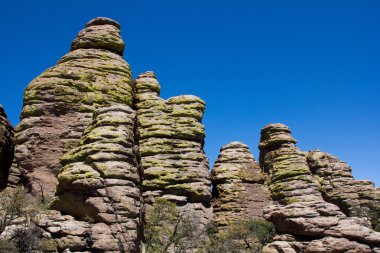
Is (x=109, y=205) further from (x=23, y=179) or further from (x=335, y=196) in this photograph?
(x=335, y=196)

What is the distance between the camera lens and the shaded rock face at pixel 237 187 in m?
51.2

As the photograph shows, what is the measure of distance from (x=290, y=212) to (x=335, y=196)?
97.1 ft

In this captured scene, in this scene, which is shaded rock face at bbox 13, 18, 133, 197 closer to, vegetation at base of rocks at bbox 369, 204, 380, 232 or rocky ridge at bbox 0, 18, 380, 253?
rocky ridge at bbox 0, 18, 380, 253

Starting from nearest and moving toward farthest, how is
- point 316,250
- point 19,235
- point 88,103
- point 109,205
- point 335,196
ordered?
point 19,235
point 109,205
point 316,250
point 88,103
point 335,196

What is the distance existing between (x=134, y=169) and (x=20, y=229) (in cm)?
927

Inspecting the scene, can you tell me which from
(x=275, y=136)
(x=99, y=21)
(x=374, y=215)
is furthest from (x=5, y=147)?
(x=374, y=215)

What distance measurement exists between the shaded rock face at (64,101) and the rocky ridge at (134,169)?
4.7 inches

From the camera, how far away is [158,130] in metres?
49.2

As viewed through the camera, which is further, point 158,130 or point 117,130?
point 158,130

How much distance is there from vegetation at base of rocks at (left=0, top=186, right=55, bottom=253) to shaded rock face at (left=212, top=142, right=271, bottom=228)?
29.9 meters

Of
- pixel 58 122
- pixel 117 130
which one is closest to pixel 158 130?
pixel 58 122

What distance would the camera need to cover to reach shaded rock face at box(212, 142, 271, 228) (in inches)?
2018

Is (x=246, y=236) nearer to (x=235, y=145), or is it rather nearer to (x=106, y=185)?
(x=235, y=145)

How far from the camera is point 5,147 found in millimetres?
39250
